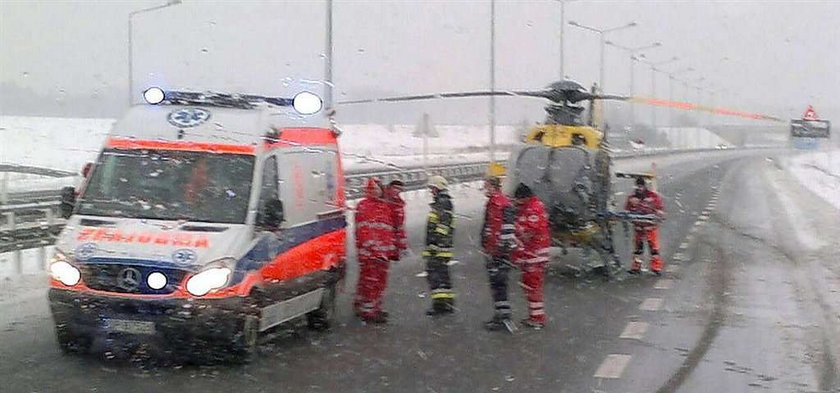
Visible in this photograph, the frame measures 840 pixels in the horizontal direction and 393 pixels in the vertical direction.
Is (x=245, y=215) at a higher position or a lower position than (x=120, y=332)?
higher

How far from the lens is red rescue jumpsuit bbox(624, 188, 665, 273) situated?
17250 millimetres

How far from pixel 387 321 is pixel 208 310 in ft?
11.5

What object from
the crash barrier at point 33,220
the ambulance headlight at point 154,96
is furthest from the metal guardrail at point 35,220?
the ambulance headlight at point 154,96

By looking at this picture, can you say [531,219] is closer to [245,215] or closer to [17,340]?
[245,215]

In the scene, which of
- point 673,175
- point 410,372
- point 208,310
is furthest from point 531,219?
point 673,175

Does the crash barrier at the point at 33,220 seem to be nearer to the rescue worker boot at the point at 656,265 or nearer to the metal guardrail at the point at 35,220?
the metal guardrail at the point at 35,220

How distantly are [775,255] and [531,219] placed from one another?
9817 mm

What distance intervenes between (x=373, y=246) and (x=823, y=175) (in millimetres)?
48403

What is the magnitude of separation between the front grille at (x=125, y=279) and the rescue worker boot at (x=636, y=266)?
379 inches

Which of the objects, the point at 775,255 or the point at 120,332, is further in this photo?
the point at 775,255

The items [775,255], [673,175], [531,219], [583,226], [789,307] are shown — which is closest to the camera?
[531,219]

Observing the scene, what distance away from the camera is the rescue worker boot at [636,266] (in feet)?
57.3

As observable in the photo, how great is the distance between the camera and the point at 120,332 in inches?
362

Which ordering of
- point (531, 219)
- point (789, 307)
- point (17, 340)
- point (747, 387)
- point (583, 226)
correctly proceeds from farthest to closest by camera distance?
point (583, 226)
point (789, 307)
point (531, 219)
point (17, 340)
point (747, 387)
